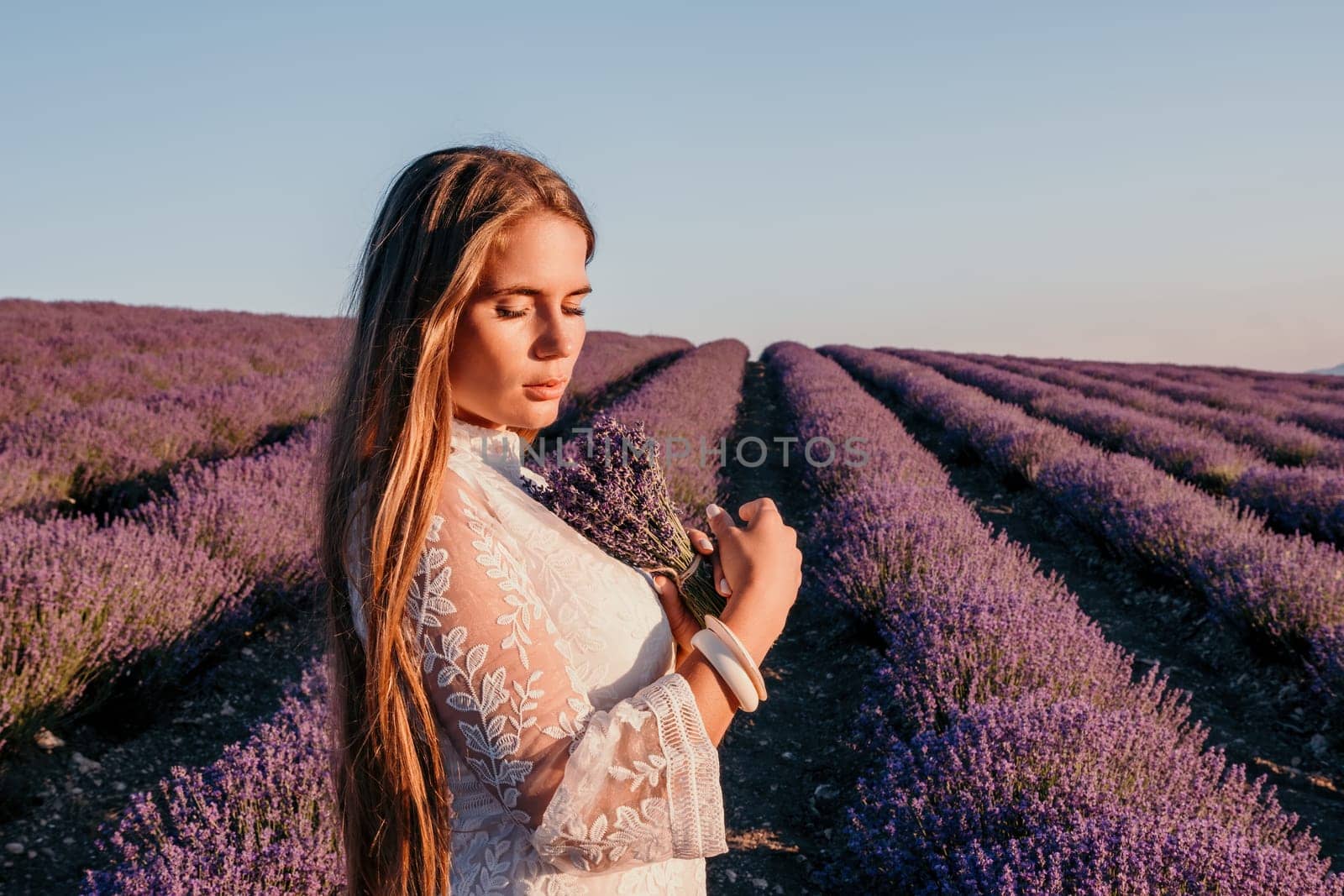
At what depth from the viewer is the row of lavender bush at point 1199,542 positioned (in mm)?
3723

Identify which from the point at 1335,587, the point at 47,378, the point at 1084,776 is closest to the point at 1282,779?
the point at 1335,587

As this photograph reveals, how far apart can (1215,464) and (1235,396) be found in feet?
22.7

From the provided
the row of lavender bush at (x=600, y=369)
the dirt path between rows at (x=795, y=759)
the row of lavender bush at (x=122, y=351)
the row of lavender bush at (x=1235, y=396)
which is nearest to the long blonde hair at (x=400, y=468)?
the dirt path between rows at (x=795, y=759)

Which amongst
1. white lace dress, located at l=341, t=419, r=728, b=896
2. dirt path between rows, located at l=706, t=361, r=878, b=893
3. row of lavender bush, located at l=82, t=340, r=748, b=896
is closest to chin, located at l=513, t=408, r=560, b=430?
white lace dress, located at l=341, t=419, r=728, b=896

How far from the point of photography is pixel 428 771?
2.92 ft

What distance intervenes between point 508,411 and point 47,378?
9.24m

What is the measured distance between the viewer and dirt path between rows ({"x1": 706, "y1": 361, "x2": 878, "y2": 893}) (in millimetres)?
2566

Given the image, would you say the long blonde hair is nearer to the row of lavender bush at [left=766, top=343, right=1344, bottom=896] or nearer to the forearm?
the forearm

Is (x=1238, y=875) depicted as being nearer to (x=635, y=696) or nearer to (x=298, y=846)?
(x=635, y=696)

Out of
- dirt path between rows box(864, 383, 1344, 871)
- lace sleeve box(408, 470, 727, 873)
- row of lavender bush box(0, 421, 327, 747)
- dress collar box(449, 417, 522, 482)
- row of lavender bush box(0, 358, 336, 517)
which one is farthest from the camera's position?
row of lavender bush box(0, 358, 336, 517)

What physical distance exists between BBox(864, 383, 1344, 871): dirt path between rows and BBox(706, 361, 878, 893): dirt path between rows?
51.8 inches

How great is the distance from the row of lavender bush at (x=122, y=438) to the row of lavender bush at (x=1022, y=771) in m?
3.21

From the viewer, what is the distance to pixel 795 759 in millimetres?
3211

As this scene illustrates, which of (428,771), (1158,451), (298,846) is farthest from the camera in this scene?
(1158,451)
